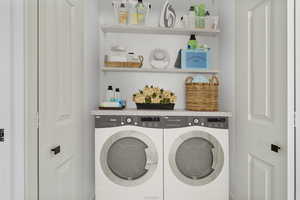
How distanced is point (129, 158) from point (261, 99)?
1.19 m

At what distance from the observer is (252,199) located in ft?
6.35

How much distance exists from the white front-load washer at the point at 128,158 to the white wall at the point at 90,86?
10cm

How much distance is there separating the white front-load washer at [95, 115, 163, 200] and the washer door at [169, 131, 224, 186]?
0.57 ft

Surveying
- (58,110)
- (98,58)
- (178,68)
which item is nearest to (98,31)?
(98,58)

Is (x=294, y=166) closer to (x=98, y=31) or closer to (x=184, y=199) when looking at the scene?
(x=184, y=199)

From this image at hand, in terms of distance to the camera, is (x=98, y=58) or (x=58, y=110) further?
(x=98, y=58)

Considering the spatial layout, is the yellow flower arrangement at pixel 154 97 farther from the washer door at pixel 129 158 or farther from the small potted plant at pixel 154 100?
the washer door at pixel 129 158

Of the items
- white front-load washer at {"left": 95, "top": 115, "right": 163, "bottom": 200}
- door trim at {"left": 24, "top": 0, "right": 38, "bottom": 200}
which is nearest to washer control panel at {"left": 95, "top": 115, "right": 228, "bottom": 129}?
white front-load washer at {"left": 95, "top": 115, "right": 163, "bottom": 200}

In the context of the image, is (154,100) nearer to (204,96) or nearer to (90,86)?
(204,96)


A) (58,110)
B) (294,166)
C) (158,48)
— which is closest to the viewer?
(294,166)

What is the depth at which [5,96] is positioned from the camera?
3.54 ft

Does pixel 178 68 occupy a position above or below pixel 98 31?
below

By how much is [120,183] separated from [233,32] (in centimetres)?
171

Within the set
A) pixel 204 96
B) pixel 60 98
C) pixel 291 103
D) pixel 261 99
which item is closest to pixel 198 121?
pixel 204 96
